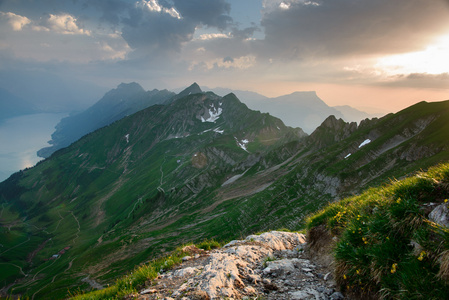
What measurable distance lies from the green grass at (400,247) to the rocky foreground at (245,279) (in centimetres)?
124

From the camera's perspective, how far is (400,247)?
552 cm

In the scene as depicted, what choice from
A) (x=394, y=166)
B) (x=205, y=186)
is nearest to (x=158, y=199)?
(x=205, y=186)

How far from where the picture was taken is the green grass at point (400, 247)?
15.0 feet

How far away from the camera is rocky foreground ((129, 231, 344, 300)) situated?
698 centimetres

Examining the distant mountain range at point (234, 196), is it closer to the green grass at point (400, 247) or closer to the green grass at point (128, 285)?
the green grass at point (400, 247)

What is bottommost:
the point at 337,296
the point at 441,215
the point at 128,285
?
the point at 337,296

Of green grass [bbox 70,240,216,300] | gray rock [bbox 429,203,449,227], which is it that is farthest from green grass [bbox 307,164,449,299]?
green grass [bbox 70,240,216,300]

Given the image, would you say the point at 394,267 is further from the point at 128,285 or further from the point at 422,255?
the point at 128,285

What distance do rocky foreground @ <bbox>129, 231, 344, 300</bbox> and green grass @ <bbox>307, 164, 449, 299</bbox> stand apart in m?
1.24

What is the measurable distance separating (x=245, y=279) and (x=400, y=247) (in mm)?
5345

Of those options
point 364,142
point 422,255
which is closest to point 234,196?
point 364,142

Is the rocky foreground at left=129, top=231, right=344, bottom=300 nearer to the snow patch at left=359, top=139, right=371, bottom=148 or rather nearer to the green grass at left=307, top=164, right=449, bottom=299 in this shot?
the green grass at left=307, top=164, right=449, bottom=299

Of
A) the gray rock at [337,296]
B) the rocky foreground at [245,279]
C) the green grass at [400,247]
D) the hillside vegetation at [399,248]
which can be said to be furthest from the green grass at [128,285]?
the green grass at [400,247]

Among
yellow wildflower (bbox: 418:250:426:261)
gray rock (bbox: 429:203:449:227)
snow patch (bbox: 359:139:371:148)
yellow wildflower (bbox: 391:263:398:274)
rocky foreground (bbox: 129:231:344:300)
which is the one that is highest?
gray rock (bbox: 429:203:449:227)
